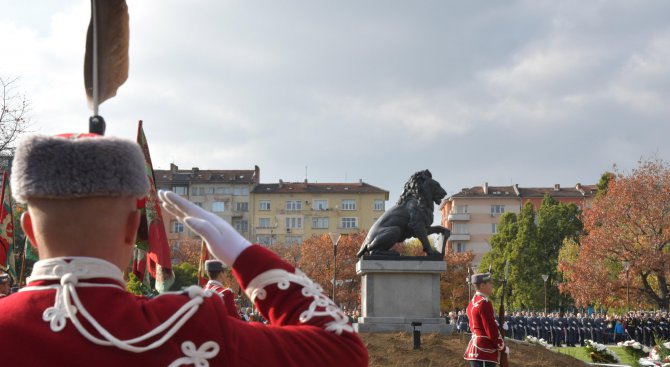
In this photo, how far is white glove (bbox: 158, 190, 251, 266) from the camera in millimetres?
2279

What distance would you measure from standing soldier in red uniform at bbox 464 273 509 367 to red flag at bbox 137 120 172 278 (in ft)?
16.9

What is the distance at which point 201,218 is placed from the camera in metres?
2.29

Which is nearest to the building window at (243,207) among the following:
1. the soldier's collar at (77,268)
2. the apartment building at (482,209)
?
the apartment building at (482,209)

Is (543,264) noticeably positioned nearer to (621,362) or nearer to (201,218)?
(621,362)

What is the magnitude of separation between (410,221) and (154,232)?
45.3 ft

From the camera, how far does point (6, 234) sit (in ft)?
41.0

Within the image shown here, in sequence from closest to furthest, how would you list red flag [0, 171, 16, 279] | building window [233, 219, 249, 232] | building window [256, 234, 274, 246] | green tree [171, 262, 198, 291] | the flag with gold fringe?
the flag with gold fringe → red flag [0, 171, 16, 279] → green tree [171, 262, 198, 291] → building window [256, 234, 274, 246] → building window [233, 219, 249, 232]

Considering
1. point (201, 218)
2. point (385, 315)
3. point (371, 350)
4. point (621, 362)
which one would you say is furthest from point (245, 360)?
point (621, 362)

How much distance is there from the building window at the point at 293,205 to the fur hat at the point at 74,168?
9869 cm

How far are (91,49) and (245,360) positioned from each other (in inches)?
93.1

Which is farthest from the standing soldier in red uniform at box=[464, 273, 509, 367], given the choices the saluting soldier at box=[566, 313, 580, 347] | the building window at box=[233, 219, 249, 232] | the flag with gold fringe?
the building window at box=[233, 219, 249, 232]

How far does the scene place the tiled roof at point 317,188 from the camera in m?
101

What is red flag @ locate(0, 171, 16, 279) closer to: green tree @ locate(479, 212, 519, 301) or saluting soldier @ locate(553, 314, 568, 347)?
saluting soldier @ locate(553, 314, 568, 347)

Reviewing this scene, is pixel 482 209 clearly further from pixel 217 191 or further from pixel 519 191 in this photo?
pixel 217 191
